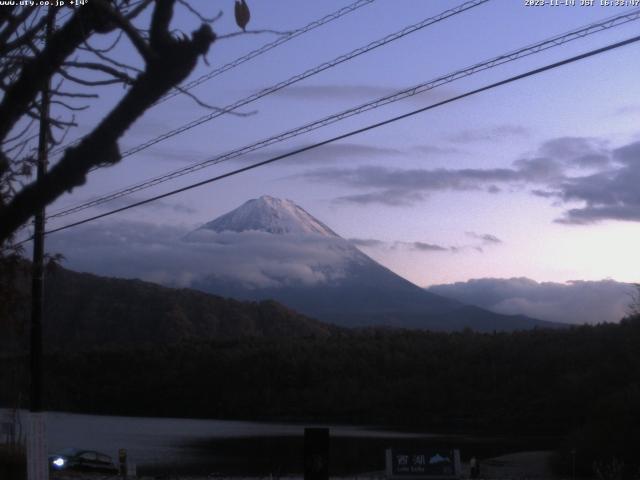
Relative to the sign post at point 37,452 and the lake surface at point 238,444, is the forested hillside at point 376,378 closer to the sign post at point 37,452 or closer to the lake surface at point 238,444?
the lake surface at point 238,444

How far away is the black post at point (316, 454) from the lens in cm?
1206

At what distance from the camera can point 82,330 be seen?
102m

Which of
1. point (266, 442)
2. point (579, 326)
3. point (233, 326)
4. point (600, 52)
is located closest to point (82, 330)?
point (233, 326)

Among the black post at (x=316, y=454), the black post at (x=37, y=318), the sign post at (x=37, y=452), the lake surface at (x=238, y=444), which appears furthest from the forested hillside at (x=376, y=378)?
the black post at (x=316, y=454)

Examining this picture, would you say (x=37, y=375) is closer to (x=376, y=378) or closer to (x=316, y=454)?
(x=316, y=454)

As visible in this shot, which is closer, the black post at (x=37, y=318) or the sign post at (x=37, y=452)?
the sign post at (x=37, y=452)

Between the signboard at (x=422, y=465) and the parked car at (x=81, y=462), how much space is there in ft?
54.0

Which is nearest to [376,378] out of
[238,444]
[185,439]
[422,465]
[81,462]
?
[185,439]

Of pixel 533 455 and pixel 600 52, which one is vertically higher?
pixel 600 52

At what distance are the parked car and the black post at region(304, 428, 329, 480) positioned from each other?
1973 centimetres

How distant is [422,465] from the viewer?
16453 mm

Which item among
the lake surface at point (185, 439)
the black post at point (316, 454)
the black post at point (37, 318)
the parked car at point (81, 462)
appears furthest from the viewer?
the lake surface at point (185, 439)

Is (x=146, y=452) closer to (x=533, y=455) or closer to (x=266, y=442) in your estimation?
(x=266, y=442)

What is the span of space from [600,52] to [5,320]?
7.47m
